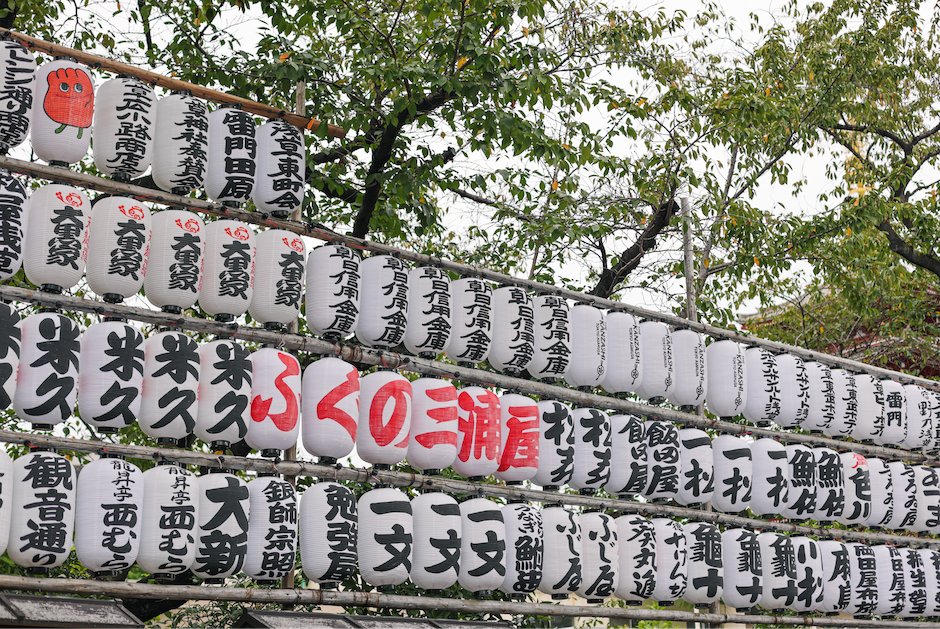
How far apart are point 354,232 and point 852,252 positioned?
661 centimetres

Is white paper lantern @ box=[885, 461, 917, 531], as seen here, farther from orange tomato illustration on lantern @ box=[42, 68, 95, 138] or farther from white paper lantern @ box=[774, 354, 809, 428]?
orange tomato illustration on lantern @ box=[42, 68, 95, 138]

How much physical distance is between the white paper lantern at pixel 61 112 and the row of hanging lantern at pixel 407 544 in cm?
209

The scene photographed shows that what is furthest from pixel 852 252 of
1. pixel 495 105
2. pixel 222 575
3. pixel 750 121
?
pixel 222 575

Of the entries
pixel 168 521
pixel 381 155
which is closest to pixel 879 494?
pixel 381 155

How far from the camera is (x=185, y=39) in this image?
30.4ft

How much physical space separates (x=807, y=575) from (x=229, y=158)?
7016mm

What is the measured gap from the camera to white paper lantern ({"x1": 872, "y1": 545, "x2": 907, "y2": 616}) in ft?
31.5

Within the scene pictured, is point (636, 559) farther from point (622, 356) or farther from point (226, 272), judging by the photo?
point (226, 272)

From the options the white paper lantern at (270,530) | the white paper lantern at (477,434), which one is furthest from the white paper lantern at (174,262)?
the white paper lantern at (477,434)

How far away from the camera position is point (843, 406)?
32.3 ft

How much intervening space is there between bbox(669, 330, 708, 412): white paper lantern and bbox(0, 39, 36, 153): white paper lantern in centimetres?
611

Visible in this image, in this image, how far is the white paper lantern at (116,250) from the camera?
578cm

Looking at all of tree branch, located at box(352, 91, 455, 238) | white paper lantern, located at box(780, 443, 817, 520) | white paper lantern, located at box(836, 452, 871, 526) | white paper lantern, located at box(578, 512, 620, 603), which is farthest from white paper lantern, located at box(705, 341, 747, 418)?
tree branch, located at box(352, 91, 455, 238)

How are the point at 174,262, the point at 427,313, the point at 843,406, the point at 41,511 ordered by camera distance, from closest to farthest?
1. the point at 41,511
2. the point at 174,262
3. the point at 427,313
4. the point at 843,406
